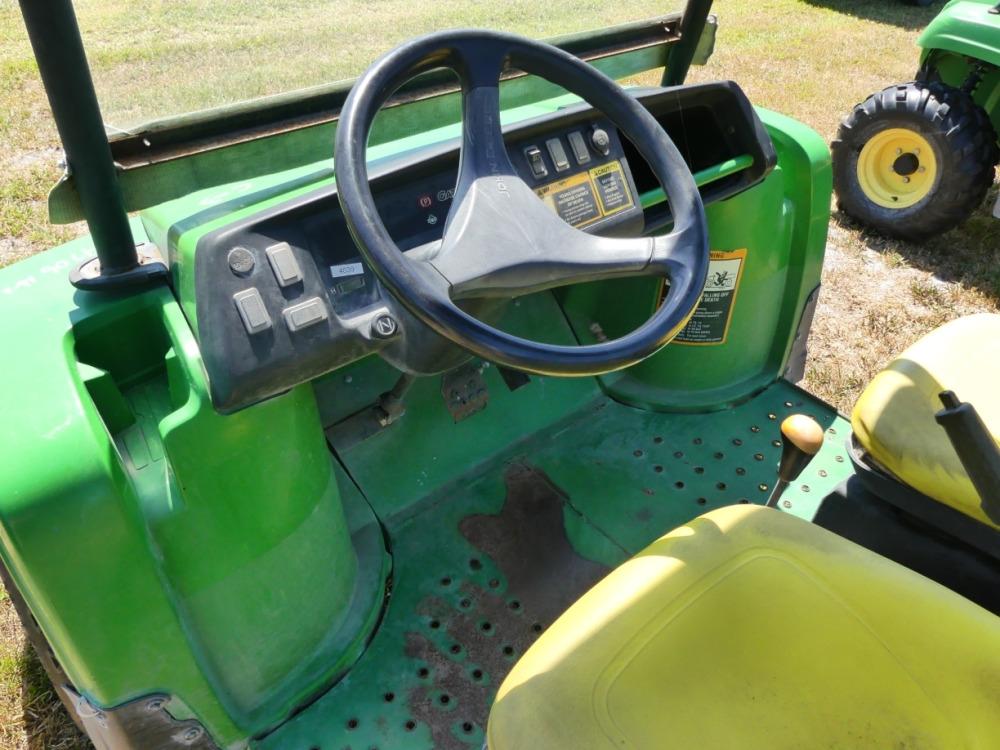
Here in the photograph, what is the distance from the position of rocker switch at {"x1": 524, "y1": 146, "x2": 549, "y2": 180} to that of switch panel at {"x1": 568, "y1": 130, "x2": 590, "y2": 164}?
8 centimetres

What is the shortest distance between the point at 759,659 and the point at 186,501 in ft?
2.75

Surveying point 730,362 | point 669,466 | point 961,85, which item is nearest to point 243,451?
point 669,466

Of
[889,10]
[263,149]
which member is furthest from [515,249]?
[889,10]

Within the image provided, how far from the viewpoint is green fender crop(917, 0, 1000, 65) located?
129 inches

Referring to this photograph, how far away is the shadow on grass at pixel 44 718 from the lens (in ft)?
5.40

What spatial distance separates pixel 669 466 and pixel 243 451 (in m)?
1.13

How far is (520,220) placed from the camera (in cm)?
113

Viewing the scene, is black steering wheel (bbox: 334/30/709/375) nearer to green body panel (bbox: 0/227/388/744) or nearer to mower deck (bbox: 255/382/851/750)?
green body panel (bbox: 0/227/388/744)

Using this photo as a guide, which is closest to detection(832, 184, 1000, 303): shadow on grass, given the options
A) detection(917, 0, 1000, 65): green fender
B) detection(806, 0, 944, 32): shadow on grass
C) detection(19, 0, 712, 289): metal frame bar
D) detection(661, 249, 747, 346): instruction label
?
detection(917, 0, 1000, 65): green fender

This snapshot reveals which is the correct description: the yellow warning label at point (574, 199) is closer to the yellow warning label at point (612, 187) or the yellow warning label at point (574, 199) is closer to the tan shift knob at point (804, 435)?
the yellow warning label at point (612, 187)

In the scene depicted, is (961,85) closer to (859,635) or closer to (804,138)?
(804,138)

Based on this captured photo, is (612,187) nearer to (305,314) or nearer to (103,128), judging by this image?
(305,314)

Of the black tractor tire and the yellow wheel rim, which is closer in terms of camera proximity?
the black tractor tire

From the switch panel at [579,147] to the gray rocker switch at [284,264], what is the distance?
0.55 meters
